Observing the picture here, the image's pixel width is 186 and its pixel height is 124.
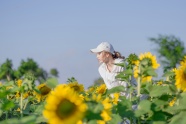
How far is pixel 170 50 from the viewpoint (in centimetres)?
5572

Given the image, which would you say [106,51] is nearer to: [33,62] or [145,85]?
[145,85]

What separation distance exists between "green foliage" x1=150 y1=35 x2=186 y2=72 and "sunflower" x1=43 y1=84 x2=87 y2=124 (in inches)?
2058

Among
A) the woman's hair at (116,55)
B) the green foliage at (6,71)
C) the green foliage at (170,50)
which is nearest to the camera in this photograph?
the green foliage at (6,71)

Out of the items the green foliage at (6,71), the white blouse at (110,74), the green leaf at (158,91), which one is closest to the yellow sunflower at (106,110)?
the green leaf at (158,91)

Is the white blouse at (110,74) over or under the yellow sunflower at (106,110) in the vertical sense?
over

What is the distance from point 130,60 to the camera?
3141 millimetres

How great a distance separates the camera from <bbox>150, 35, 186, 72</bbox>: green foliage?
54.6 metres

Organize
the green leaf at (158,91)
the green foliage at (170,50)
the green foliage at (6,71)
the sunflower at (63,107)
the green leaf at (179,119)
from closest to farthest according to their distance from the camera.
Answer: the sunflower at (63,107) → the green leaf at (179,119) → the green leaf at (158,91) → the green foliage at (6,71) → the green foliage at (170,50)

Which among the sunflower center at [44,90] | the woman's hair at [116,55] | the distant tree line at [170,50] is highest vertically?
the distant tree line at [170,50]

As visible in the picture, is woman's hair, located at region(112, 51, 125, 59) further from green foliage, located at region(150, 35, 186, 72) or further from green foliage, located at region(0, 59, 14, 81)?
green foliage, located at region(150, 35, 186, 72)

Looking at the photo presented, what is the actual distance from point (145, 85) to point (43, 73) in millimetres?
57963

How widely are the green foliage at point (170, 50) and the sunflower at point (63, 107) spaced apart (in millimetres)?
52282

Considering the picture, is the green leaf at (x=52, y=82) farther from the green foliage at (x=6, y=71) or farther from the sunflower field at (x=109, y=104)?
the green foliage at (x=6, y=71)

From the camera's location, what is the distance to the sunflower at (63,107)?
6.47 feet
